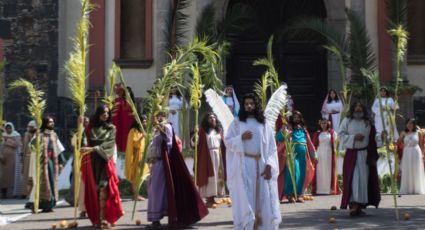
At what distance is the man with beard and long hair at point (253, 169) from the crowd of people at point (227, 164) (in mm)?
12

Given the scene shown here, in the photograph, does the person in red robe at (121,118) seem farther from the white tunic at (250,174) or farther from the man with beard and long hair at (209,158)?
the white tunic at (250,174)

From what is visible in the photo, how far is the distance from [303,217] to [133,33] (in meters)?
11.3

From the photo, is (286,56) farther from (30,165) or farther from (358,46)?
(30,165)

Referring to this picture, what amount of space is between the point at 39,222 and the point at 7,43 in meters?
10.2

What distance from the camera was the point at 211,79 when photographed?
16484mm

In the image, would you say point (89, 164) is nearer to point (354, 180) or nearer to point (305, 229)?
point (305, 229)

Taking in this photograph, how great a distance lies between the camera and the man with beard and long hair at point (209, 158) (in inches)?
582

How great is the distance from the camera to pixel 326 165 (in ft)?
58.0

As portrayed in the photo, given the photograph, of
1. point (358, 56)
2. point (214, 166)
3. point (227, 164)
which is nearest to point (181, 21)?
point (358, 56)

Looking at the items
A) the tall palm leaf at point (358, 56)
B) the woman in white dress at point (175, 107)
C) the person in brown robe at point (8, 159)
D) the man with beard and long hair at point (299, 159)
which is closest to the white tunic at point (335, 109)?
the tall palm leaf at point (358, 56)

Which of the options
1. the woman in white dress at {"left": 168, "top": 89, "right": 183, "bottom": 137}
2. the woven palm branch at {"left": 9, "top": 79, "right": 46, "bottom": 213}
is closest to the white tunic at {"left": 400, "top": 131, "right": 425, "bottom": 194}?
the woman in white dress at {"left": 168, "top": 89, "right": 183, "bottom": 137}

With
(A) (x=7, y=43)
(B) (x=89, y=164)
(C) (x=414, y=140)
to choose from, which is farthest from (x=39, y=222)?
(A) (x=7, y=43)

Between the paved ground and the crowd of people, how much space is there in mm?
313

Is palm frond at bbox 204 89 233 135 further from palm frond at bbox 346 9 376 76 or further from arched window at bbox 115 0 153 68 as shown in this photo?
arched window at bbox 115 0 153 68
